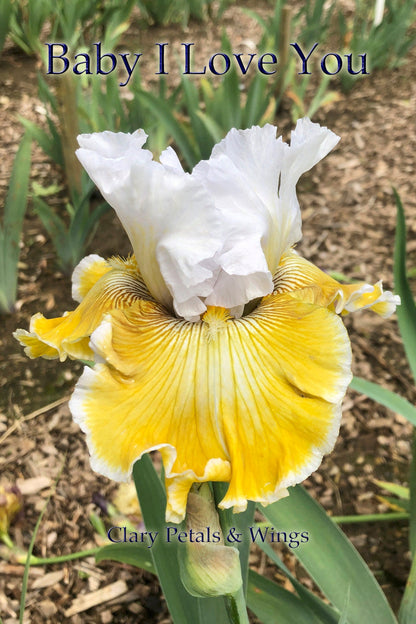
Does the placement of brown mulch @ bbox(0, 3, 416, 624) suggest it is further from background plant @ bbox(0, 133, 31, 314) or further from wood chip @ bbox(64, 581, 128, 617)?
background plant @ bbox(0, 133, 31, 314)

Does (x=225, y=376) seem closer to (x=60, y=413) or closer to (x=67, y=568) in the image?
(x=67, y=568)

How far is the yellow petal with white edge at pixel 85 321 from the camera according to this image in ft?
2.68

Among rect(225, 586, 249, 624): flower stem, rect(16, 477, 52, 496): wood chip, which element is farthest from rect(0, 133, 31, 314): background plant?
rect(225, 586, 249, 624): flower stem

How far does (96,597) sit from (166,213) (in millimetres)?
1058

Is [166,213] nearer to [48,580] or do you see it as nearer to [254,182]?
[254,182]

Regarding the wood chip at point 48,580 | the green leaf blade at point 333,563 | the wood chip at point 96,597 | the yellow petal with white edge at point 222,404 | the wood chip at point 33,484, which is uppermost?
the yellow petal with white edge at point 222,404

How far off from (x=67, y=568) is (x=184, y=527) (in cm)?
85

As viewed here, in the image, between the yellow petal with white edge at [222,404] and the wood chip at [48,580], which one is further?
the wood chip at [48,580]

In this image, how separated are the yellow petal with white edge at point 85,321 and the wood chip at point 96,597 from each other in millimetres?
779

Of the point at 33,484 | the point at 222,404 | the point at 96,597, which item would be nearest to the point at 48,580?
the point at 96,597

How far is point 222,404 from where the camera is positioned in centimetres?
68

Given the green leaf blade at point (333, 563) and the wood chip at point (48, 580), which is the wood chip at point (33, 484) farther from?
the green leaf blade at point (333, 563)

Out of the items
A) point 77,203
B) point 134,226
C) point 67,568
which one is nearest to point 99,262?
point 134,226

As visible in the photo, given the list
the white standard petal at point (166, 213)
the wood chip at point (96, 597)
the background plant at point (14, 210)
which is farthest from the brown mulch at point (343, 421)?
the white standard petal at point (166, 213)
